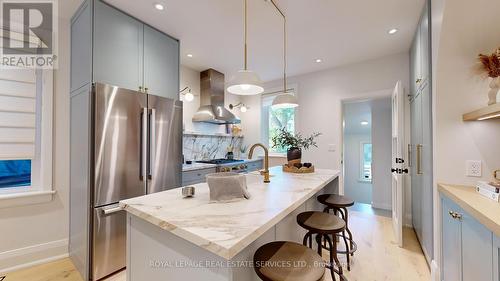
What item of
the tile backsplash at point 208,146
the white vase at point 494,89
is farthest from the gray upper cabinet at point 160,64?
the white vase at point 494,89

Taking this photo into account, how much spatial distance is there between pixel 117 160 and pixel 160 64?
4.18 feet

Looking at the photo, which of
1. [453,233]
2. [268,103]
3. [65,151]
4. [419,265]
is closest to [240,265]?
[453,233]

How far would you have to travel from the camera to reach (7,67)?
209 centimetres

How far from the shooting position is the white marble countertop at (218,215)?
0.78 metres

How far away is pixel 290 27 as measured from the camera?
8.24ft

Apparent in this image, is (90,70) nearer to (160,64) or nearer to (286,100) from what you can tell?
(160,64)

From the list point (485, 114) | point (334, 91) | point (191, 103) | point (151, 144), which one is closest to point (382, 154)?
point (334, 91)

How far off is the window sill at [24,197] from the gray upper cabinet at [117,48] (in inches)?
53.2

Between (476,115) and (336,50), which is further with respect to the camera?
(336,50)

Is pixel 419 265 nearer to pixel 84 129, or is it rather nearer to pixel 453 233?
pixel 453 233

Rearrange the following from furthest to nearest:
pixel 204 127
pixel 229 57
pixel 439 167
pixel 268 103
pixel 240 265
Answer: pixel 268 103 → pixel 204 127 → pixel 229 57 → pixel 439 167 → pixel 240 265

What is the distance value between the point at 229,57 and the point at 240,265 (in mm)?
3121

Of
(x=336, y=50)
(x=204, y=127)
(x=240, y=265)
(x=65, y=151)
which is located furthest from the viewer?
(x=204, y=127)

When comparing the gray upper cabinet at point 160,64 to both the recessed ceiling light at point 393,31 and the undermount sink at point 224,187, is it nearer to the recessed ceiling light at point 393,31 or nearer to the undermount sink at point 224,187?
the undermount sink at point 224,187
